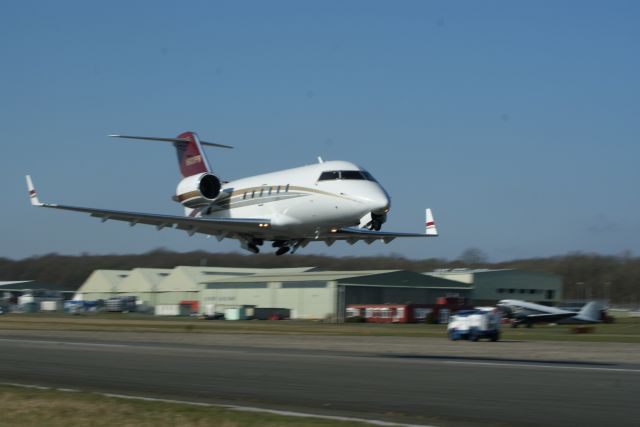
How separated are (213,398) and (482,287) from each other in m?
78.9

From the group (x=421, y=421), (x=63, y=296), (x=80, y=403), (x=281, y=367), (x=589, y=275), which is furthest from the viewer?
(x=589, y=275)

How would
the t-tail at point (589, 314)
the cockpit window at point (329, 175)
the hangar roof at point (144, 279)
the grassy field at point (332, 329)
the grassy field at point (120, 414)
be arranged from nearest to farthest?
the grassy field at point (120, 414) → the cockpit window at point (329, 175) → the grassy field at point (332, 329) → the t-tail at point (589, 314) → the hangar roof at point (144, 279)

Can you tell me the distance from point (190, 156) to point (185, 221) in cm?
868

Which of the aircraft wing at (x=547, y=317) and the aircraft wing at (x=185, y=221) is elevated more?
the aircraft wing at (x=185, y=221)

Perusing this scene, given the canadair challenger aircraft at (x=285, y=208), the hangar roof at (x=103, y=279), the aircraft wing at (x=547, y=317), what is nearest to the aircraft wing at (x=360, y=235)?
the canadair challenger aircraft at (x=285, y=208)

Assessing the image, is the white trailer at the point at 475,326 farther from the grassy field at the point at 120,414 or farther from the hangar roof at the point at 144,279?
the hangar roof at the point at 144,279

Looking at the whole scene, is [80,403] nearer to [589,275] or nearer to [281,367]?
[281,367]

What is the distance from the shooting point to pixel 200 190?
41906 millimetres

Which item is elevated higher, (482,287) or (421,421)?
(482,287)

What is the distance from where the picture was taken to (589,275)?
396ft

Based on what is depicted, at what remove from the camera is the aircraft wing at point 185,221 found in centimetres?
3800

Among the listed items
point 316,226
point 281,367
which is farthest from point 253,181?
point 281,367

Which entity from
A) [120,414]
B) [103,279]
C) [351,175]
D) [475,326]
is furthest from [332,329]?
[103,279]

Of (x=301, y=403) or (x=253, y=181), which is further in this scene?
(x=253, y=181)
